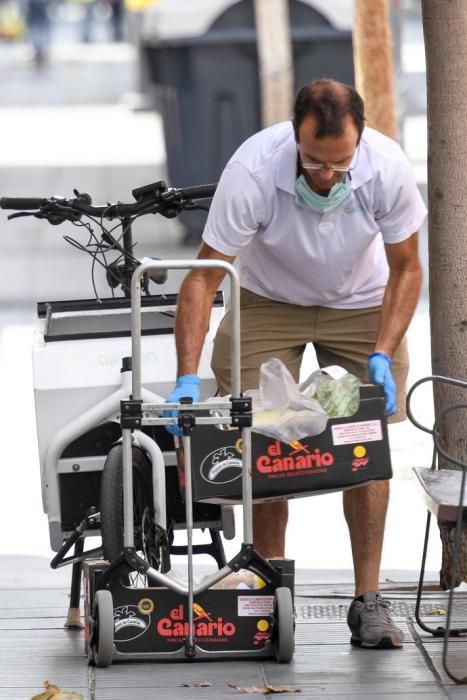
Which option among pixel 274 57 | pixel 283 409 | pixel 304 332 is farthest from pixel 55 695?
pixel 274 57

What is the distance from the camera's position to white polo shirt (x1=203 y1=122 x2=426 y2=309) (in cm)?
497

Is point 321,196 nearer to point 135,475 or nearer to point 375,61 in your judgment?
point 135,475

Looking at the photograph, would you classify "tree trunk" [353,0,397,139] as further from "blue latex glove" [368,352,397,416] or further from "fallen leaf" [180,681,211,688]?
"fallen leaf" [180,681,211,688]

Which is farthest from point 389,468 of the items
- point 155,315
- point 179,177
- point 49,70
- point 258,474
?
point 49,70

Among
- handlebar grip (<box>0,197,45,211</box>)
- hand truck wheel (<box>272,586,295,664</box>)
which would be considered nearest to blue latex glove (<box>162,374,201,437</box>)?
hand truck wheel (<box>272,586,295,664</box>)

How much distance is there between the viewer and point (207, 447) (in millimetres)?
4672

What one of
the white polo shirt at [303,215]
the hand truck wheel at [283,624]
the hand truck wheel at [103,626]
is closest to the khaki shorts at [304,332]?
the white polo shirt at [303,215]

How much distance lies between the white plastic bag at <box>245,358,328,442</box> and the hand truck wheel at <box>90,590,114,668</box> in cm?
68

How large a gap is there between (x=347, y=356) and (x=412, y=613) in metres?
0.93

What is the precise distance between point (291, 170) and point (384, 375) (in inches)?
28.2

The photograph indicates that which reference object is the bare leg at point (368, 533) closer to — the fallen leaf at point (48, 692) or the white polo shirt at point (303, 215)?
the white polo shirt at point (303, 215)

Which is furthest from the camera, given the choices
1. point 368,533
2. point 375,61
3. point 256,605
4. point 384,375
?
point 375,61

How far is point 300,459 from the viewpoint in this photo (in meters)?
4.71

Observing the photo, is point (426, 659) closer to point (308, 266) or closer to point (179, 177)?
point (308, 266)
